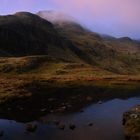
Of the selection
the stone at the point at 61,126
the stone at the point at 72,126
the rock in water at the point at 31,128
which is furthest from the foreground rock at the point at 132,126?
the rock in water at the point at 31,128

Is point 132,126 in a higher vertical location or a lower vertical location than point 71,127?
higher

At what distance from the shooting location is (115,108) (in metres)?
85.9

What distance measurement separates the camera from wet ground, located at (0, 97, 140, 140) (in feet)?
178

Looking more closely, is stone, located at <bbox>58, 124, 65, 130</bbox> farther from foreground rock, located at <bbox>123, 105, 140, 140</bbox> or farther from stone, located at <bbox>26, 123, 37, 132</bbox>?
foreground rock, located at <bbox>123, 105, 140, 140</bbox>

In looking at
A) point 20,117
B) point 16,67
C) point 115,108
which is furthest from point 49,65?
point 20,117

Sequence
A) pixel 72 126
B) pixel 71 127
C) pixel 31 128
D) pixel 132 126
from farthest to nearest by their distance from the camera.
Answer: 1. pixel 72 126
2. pixel 71 127
3. pixel 31 128
4. pixel 132 126

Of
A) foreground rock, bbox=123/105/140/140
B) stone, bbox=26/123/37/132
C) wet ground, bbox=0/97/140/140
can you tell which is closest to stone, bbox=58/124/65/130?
wet ground, bbox=0/97/140/140

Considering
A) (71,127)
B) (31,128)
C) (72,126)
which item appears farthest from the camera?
(72,126)

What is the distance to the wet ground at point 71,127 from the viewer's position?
54.4m

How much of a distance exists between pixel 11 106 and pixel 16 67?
8452 cm

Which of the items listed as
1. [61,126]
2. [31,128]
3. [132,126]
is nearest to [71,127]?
[61,126]

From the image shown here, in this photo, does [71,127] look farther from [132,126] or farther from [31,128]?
[132,126]

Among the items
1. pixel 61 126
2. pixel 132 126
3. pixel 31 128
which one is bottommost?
pixel 61 126

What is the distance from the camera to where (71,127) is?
198ft
